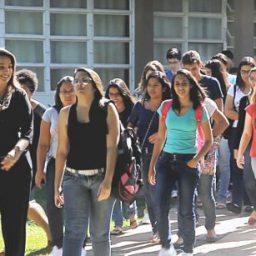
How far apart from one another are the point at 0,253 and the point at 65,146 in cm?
192

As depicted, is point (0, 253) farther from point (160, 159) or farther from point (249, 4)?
point (249, 4)

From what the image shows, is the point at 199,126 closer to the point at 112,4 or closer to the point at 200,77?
the point at 200,77

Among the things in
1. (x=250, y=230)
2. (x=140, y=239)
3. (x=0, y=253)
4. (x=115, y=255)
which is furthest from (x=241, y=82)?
(x=0, y=253)

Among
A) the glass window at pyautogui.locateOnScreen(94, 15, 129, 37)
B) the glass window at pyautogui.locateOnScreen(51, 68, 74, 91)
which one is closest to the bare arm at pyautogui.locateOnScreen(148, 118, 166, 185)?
the glass window at pyautogui.locateOnScreen(51, 68, 74, 91)

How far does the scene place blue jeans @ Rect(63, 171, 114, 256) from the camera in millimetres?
5566

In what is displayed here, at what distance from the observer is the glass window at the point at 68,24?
13062mm

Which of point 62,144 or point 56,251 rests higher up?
point 62,144

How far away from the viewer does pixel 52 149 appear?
6906mm

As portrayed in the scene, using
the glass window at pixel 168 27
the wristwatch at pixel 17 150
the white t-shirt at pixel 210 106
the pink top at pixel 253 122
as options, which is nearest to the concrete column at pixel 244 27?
the glass window at pixel 168 27

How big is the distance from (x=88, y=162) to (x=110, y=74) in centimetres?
813

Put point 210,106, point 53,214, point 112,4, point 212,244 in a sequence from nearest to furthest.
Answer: point 53,214
point 210,106
point 212,244
point 112,4

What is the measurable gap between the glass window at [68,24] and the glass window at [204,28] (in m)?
2.33

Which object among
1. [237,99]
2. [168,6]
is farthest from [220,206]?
[168,6]

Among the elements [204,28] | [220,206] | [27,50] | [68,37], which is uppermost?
[204,28]
